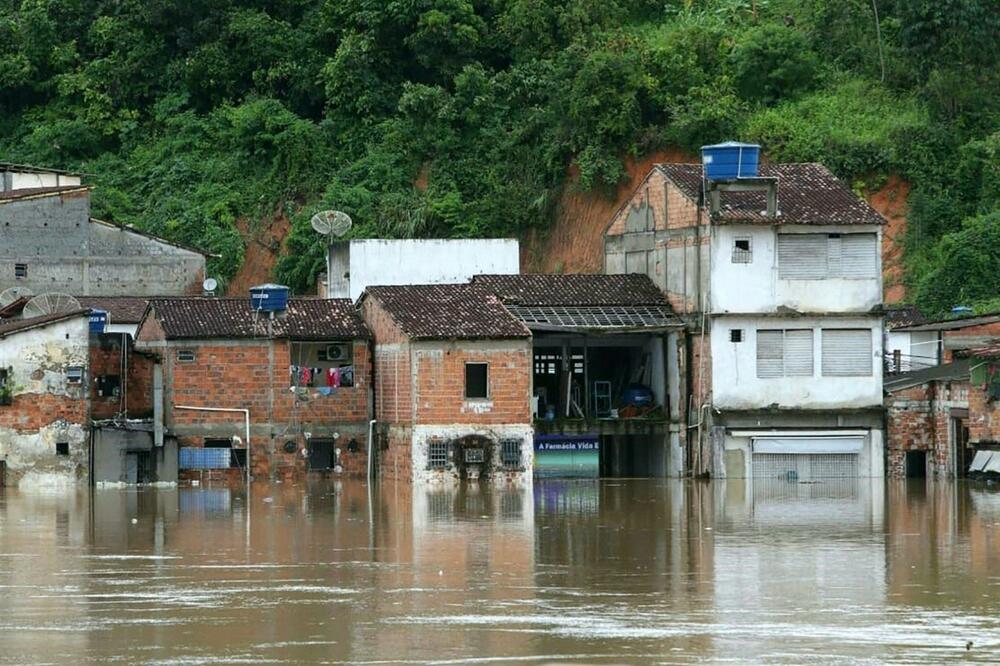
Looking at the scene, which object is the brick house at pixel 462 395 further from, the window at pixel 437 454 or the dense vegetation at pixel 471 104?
the dense vegetation at pixel 471 104

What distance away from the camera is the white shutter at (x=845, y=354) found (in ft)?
167

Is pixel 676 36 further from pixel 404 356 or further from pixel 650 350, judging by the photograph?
pixel 404 356

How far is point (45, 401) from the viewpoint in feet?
161

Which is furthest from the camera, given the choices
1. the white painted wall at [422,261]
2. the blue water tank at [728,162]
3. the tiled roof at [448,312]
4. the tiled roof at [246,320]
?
the white painted wall at [422,261]

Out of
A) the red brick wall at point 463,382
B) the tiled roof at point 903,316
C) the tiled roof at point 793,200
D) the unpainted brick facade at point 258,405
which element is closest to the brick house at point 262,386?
the unpainted brick facade at point 258,405

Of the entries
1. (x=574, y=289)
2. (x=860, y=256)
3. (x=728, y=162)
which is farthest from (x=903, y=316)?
(x=574, y=289)

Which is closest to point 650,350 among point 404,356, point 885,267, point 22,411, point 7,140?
point 404,356

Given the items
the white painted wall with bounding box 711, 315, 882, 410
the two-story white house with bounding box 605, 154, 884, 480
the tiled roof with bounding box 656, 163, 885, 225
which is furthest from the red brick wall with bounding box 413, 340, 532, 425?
the tiled roof with bounding box 656, 163, 885, 225

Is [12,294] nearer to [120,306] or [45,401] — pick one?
[120,306]

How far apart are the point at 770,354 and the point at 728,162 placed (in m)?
4.70

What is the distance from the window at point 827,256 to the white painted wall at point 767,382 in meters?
1.10

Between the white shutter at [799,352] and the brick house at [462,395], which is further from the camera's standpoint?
the white shutter at [799,352]

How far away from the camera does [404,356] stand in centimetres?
4984

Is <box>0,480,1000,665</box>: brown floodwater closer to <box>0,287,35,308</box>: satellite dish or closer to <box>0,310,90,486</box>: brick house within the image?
<box>0,310,90,486</box>: brick house
